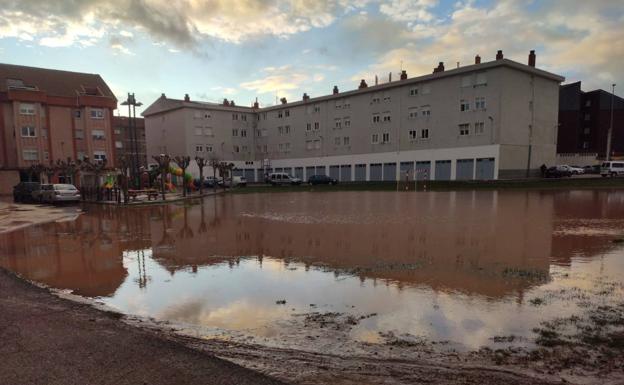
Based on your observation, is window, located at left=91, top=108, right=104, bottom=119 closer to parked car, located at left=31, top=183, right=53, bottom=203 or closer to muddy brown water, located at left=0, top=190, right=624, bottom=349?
parked car, located at left=31, top=183, right=53, bottom=203

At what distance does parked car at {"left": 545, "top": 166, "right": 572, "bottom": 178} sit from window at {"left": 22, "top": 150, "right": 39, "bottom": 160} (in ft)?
194

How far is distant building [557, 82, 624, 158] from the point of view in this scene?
67.1m

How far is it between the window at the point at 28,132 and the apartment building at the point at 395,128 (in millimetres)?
21081

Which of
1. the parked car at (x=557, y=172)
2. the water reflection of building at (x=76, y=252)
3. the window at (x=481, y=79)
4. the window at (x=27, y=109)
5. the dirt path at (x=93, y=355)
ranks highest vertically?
the window at (x=481, y=79)

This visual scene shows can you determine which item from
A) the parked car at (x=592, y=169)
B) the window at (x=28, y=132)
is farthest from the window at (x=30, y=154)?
the parked car at (x=592, y=169)

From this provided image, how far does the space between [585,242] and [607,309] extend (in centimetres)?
627

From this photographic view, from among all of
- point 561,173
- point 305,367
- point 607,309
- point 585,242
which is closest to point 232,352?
point 305,367

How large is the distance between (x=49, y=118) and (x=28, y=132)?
279 cm

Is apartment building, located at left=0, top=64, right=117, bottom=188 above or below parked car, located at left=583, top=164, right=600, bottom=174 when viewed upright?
above

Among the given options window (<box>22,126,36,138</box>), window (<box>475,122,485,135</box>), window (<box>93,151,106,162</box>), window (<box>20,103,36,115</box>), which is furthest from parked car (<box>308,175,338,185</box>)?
window (<box>20,103,36,115</box>)

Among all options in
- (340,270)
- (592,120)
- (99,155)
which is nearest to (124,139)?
(99,155)

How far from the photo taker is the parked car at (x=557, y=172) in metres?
41.8

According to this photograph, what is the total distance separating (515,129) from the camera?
41000 millimetres

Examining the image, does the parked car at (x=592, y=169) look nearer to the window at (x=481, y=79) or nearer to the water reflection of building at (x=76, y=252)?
the window at (x=481, y=79)
